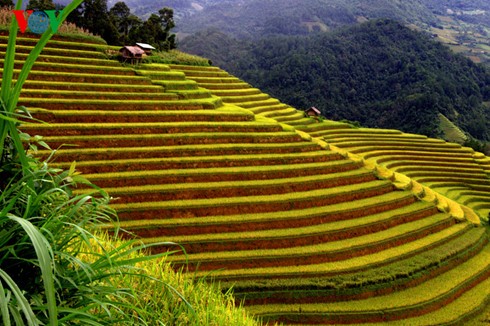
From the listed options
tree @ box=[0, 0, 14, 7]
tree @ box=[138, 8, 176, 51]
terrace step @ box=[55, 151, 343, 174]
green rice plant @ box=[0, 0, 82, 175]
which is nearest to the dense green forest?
tree @ box=[138, 8, 176, 51]

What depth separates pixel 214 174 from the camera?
639 inches

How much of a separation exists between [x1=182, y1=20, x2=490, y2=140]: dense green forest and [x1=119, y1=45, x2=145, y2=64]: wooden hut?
148 feet

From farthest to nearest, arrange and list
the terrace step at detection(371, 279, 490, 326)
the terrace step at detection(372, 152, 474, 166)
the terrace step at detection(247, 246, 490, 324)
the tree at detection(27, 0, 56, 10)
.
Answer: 1. the terrace step at detection(372, 152, 474, 166)
2. the tree at detection(27, 0, 56, 10)
3. the terrace step at detection(371, 279, 490, 326)
4. the terrace step at detection(247, 246, 490, 324)

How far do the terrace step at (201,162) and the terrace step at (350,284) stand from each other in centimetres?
579

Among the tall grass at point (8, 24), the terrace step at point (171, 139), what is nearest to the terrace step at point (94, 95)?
the terrace step at point (171, 139)

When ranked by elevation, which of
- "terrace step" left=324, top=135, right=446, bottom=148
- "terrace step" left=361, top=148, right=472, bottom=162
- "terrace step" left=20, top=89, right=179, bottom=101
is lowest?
"terrace step" left=361, top=148, right=472, bottom=162

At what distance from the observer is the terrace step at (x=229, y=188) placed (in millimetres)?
14633

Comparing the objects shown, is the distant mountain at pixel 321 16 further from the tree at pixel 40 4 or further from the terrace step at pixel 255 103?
the tree at pixel 40 4

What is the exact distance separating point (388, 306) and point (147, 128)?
1224cm

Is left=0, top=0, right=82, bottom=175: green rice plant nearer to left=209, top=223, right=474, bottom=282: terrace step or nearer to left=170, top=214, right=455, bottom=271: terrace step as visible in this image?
left=209, top=223, right=474, bottom=282: terrace step

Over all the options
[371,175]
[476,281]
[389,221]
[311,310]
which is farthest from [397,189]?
[311,310]

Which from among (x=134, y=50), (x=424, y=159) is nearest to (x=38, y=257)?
(x=134, y=50)

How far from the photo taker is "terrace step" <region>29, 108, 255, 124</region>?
1636cm

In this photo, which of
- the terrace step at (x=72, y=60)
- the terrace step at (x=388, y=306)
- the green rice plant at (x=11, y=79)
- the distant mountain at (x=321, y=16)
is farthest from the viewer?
the distant mountain at (x=321, y=16)
